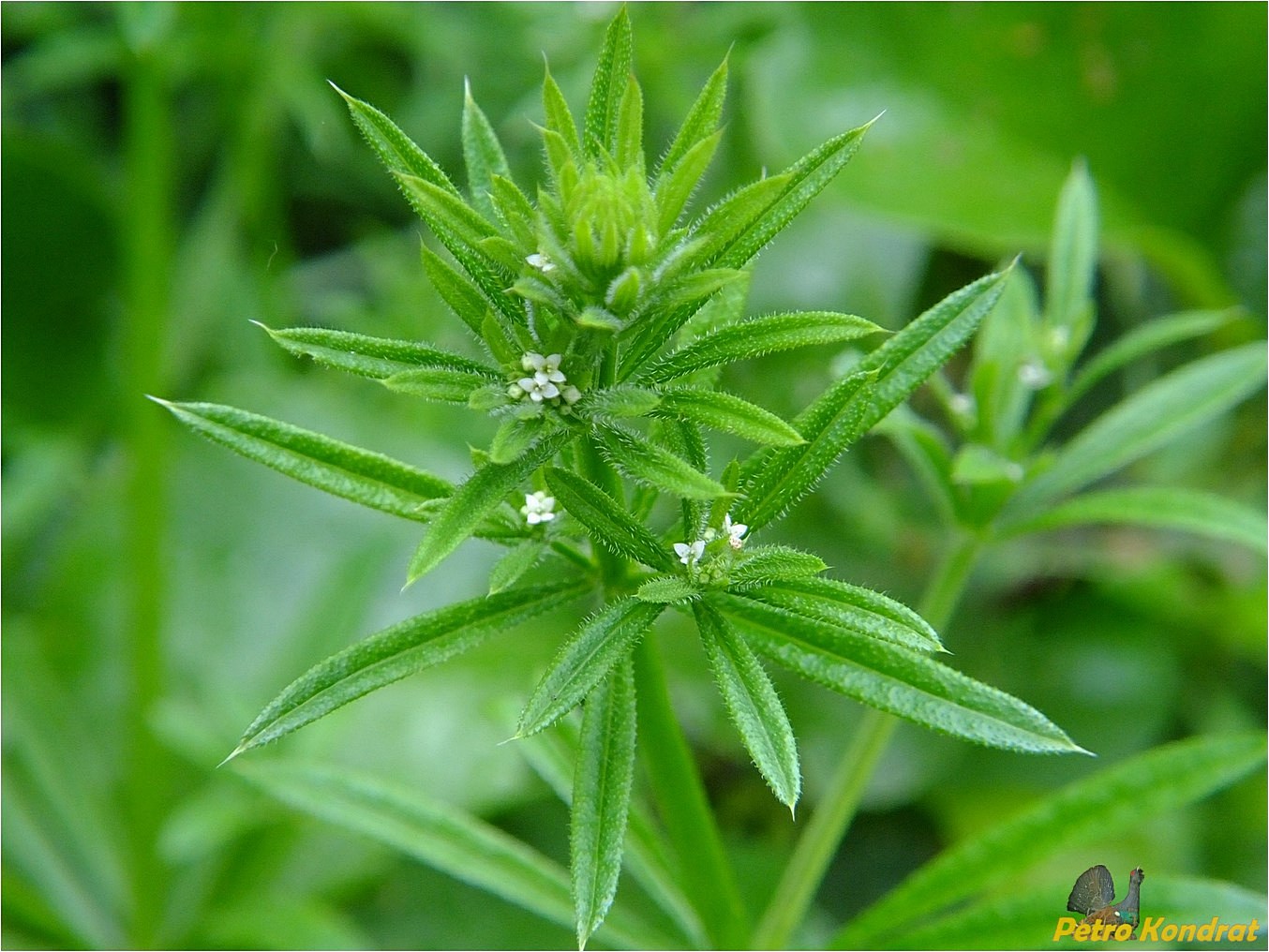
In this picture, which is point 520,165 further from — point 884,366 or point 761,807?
point 884,366

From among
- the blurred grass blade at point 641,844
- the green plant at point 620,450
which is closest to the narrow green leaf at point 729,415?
the green plant at point 620,450

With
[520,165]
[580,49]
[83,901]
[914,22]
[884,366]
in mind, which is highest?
[914,22]

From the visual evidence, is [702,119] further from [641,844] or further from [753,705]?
[641,844]

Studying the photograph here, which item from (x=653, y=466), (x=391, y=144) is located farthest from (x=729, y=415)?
(x=391, y=144)

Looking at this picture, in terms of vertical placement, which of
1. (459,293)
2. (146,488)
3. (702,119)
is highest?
(702,119)

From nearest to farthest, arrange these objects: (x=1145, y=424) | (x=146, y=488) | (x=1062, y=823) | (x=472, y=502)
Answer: (x=472, y=502) → (x=1062, y=823) → (x=1145, y=424) → (x=146, y=488)

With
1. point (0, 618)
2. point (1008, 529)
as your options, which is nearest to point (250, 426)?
point (1008, 529)

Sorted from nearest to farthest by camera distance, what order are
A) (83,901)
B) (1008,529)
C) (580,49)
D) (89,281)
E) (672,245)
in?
(672,245)
(1008,529)
(83,901)
(580,49)
(89,281)

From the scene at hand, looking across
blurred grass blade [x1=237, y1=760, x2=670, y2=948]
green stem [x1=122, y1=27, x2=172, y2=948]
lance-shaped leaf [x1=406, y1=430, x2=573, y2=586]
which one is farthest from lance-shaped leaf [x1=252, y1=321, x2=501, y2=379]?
green stem [x1=122, y1=27, x2=172, y2=948]

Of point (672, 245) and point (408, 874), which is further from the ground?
point (672, 245)
